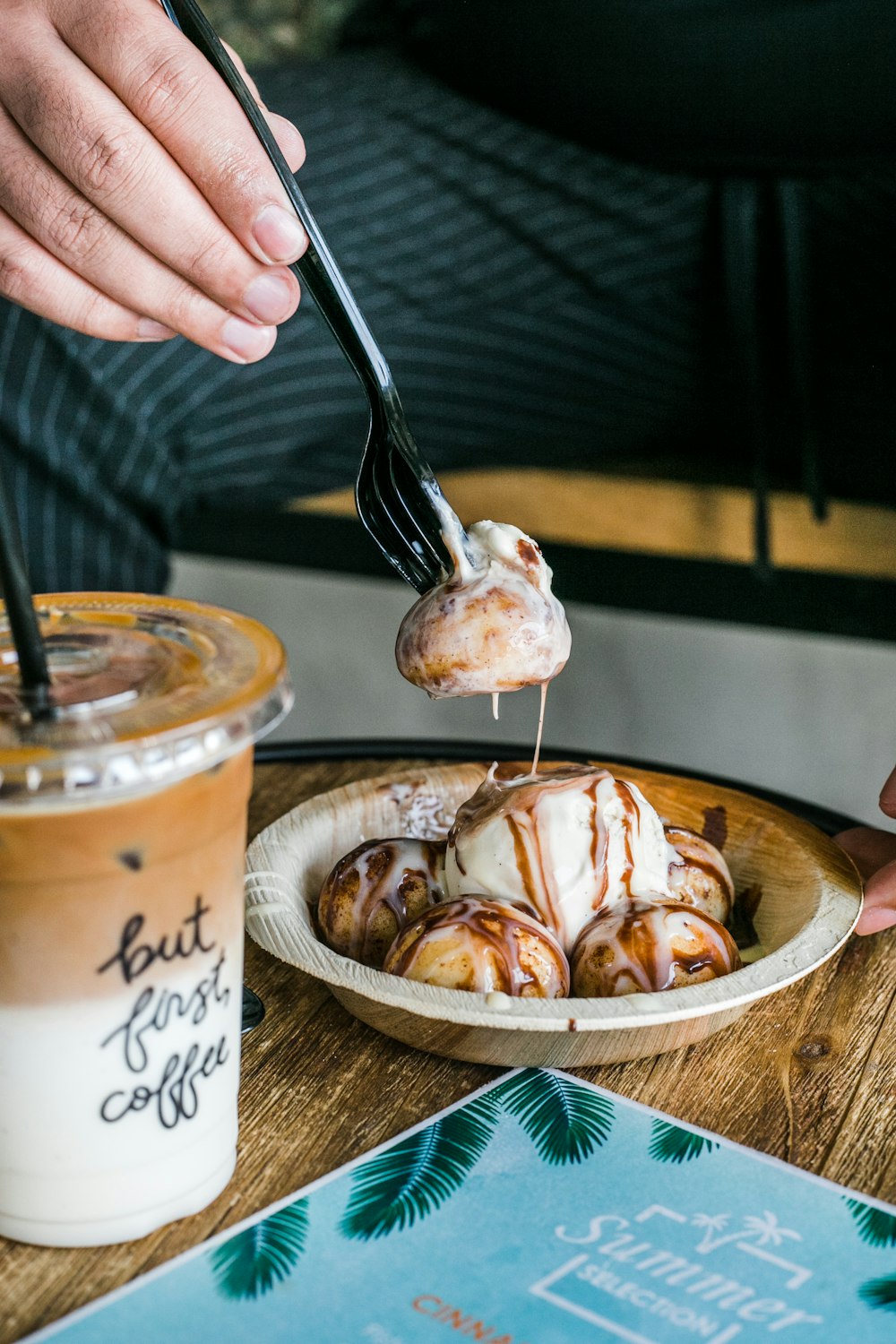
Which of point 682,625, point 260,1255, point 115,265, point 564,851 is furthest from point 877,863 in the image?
point 682,625

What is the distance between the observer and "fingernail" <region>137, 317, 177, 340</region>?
0.76m

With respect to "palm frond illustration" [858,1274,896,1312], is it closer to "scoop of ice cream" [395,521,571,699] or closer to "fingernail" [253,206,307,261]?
"scoop of ice cream" [395,521,571,699]

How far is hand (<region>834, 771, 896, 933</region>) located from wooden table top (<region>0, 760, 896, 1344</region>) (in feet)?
0.09

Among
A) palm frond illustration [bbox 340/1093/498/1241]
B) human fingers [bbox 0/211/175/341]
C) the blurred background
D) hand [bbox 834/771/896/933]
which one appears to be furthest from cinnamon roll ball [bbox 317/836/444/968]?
the blurred background

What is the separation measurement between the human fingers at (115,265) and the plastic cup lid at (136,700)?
0.26 meters

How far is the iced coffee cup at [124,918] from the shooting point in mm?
406

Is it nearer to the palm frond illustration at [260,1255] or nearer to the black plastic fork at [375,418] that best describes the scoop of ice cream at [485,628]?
the black plastic fork at [375,418]

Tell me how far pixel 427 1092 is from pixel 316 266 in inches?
15.6

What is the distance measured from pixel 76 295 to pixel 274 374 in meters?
0.99

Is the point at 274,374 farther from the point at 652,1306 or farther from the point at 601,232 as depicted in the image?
the point at 652,1306

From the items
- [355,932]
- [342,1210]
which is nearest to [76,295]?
[355,932]

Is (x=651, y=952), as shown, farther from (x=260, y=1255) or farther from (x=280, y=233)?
(x=280, y=233)

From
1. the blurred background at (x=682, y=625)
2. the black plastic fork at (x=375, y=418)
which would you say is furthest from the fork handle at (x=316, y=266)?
the blurred background at (x=682, y=625)

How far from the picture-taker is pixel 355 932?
A: 0.66 metres
